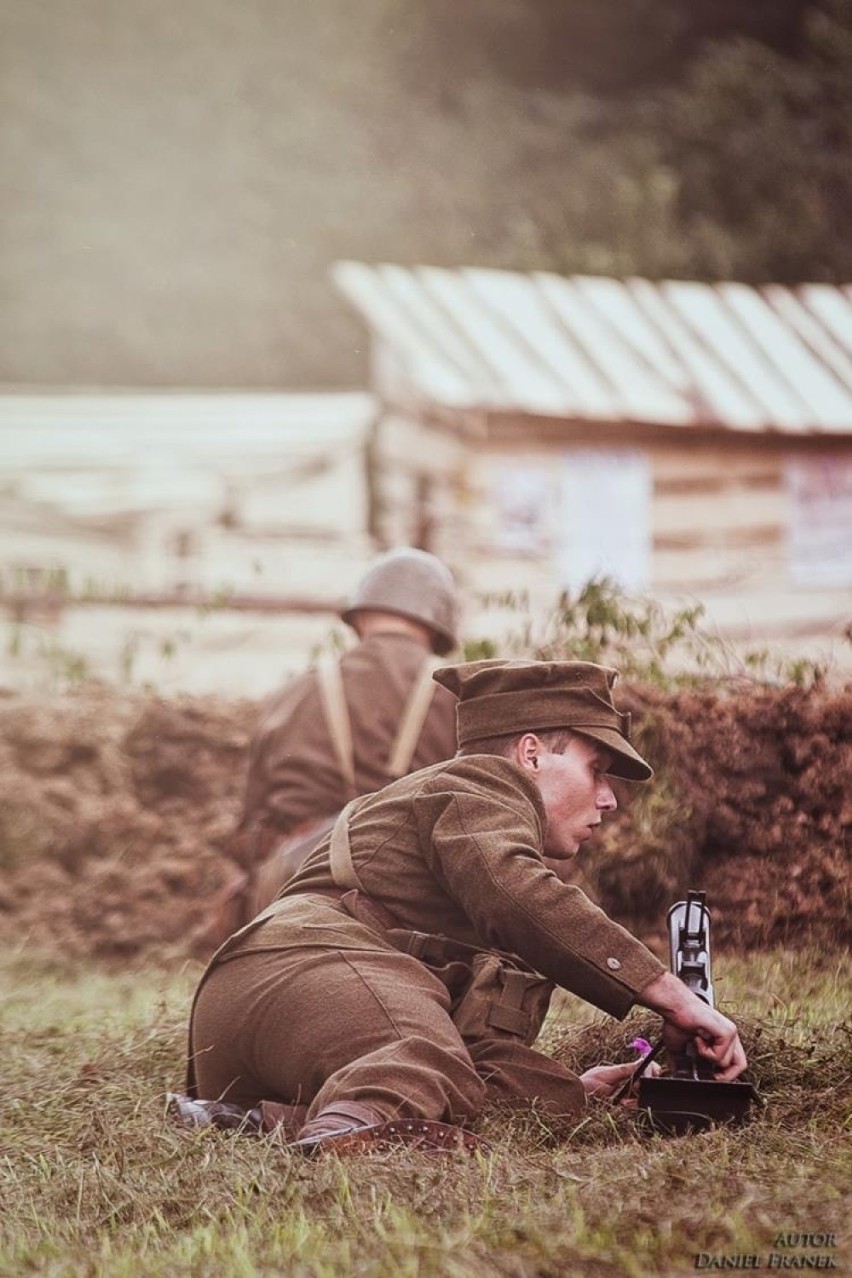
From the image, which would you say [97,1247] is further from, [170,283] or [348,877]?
[170,283]

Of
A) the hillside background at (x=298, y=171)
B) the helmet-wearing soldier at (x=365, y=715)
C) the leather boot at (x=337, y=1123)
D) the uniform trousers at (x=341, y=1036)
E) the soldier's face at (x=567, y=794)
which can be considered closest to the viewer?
the leather boot at (x=337, y=1123)

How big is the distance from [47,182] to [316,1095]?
2150 cm

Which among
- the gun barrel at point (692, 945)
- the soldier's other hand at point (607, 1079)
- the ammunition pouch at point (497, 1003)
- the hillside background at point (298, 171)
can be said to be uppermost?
the hillside background at point (298, 171)

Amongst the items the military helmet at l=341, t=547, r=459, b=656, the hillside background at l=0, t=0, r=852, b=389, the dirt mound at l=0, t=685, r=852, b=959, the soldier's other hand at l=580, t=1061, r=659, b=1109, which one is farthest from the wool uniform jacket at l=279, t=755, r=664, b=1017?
the hillside background at l=0, t=0, r=852, b=389

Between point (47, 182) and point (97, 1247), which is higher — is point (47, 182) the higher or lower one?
the higher one

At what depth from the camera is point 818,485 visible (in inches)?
454

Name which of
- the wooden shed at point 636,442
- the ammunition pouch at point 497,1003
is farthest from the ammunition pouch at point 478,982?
the wooden shed at point 636,442

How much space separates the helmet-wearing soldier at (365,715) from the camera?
18.5 ft

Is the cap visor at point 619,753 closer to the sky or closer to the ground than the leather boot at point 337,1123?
closer to the sky

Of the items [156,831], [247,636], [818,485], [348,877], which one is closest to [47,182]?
[247,636]

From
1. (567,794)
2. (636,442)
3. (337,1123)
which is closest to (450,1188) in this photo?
(337,1123)

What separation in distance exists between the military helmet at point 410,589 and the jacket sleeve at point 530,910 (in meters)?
2.45

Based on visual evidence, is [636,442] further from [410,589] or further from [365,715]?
[365,715]

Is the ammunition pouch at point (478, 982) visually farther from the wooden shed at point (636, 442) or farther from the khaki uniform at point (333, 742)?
the wooden shed at point (636, 442)
